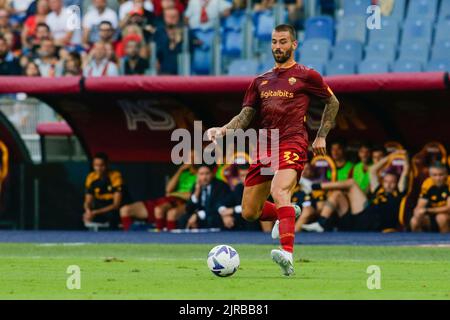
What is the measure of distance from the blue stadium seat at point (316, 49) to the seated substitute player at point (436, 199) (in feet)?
11.2

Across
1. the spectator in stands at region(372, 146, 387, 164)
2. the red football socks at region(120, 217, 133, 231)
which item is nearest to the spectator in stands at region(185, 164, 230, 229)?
the red football socks at region(120, 217, 133, 231)

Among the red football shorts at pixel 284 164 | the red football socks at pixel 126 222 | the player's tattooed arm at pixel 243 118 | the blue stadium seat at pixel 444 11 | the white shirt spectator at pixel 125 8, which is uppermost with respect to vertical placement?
the white shirt spectator at pixel 125 8

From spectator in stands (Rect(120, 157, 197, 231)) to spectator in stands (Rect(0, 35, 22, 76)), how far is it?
411 centimetres

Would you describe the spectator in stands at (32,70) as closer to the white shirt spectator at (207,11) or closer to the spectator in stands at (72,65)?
the spectator in stands at (72,65)

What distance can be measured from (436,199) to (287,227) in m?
8.45

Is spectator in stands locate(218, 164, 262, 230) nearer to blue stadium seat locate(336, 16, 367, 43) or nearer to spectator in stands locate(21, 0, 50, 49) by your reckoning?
blue stadium seat locate(336, 16, 367, 43)

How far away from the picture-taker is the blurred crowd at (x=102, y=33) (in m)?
22.5

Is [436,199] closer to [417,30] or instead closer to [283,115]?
[417,30]

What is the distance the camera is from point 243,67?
22.0m

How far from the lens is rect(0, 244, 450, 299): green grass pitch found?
9.50 m

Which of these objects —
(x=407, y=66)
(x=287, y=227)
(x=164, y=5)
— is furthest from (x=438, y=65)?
(x=287, y=227)

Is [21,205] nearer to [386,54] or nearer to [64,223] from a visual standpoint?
[64,223]

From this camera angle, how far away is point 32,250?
15742mm

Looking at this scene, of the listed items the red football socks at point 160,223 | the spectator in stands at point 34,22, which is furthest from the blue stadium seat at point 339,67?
the spectator in stands at point 34,22
